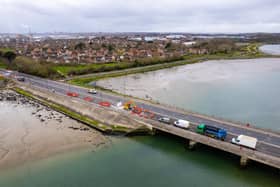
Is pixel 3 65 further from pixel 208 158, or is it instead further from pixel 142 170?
pixel 208 158

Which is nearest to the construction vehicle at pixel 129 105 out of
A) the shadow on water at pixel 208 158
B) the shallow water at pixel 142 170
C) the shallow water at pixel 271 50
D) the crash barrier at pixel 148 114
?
the crash barrier at pixel 148 114

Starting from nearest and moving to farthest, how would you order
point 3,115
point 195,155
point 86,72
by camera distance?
point 195,155, point 3,115, point 86,72

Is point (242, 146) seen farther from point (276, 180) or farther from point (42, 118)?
point (42, 118)

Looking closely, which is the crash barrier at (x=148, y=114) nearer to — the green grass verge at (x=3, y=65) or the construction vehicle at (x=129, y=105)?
the construction vehicle at (x=129, y=105)

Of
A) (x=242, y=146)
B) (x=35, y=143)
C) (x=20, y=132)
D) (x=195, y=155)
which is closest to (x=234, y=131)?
(x=242, y=146)

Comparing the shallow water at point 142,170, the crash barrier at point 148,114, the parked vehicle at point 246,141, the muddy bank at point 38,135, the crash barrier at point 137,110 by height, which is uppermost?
the crash barrier at point 137,110

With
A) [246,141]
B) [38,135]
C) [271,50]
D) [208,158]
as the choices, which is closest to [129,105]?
[38,135]
